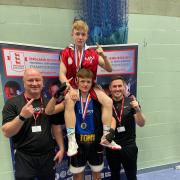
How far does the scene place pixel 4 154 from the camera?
9.57 ft

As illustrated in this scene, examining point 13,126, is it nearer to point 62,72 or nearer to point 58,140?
point 58,140

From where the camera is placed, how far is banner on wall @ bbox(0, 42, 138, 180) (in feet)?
7.95

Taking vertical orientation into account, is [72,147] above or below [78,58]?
below

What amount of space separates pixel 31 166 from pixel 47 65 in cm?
95

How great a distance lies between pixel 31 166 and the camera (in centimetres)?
217

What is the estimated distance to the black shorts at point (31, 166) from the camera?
2156mm

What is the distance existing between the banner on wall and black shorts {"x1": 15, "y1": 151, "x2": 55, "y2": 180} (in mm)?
576

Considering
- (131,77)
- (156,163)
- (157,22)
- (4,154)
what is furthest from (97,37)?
(156,163)

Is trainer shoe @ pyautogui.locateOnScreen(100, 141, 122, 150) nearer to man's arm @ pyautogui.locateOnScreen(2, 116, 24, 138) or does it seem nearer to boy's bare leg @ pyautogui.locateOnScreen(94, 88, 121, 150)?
boy's bare leg @ pyautogui.locateOnScreen(94, 88, 121, 150)

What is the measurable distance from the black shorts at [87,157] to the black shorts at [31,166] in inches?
12.4

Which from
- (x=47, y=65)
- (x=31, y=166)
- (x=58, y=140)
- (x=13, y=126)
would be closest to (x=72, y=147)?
(x=58, y=140)

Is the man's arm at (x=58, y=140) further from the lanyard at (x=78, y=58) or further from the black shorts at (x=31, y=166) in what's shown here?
the lanyard at (x=78, y=58)

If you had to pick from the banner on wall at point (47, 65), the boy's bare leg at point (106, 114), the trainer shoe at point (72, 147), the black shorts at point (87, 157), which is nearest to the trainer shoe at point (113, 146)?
the boy's bare leg at point (106, 114)

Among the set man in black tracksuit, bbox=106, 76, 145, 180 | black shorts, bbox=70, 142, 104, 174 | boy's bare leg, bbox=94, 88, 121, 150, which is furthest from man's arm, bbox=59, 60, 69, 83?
black shorts, bbox=70, 142, 104, 174
